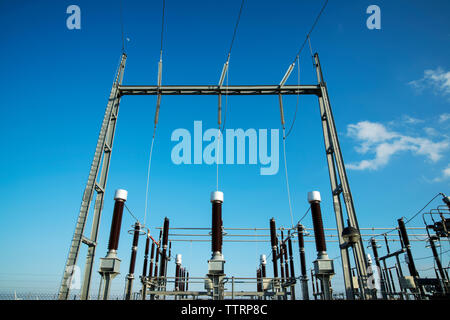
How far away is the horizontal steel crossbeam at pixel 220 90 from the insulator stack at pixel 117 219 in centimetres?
528

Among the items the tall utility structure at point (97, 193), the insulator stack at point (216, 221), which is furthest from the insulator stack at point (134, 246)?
the insulator stack at point (216, 221)

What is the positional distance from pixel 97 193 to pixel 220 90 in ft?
25.6

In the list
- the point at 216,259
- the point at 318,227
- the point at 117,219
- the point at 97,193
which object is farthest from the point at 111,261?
the point at 318,227

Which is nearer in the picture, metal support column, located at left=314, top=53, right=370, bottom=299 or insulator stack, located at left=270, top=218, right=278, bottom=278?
metal support column, located at left=314, top=53, right=370, bottom=299

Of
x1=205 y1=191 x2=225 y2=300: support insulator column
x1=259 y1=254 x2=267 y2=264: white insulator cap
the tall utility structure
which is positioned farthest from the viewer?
x1=259 y1=254 x2=267 y2=264: white insulator cap

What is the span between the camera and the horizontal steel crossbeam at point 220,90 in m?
14.3

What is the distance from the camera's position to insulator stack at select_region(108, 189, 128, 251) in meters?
12.5

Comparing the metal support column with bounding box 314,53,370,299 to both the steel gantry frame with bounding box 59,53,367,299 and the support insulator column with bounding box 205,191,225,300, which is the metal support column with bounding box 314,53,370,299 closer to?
the steel gantry frame with bounding box 59,53,367,299

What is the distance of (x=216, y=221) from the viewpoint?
41.5 feet

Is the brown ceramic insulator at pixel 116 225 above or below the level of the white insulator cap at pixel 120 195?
below

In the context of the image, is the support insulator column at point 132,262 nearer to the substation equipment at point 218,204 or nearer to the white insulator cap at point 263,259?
the substation equipment at point 218,204

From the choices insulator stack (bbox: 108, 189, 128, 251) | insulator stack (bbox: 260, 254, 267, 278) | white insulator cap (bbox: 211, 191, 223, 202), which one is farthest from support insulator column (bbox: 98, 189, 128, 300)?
insulator stack (bbox: 260, 254, 267, 278)
